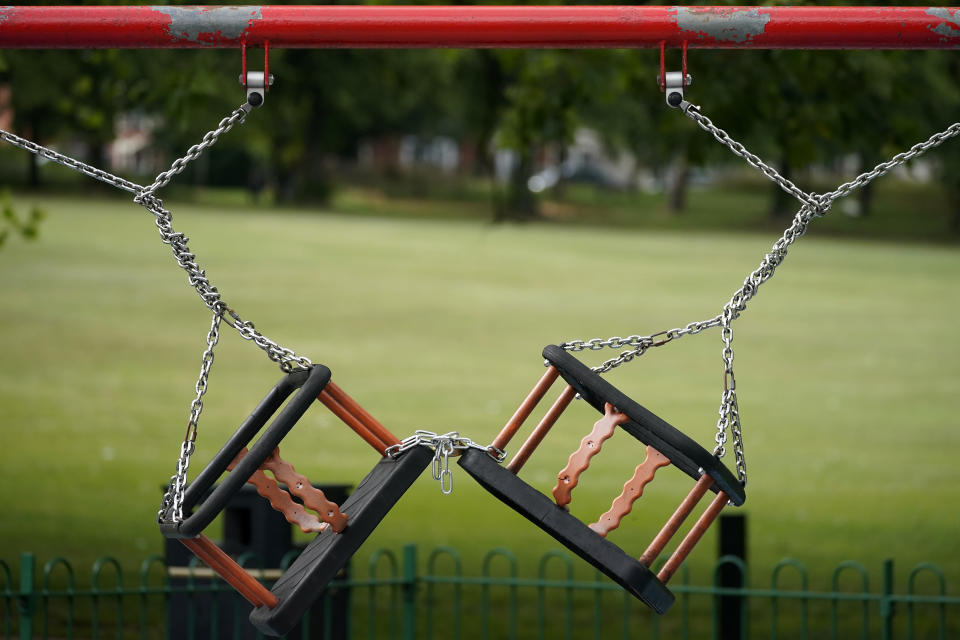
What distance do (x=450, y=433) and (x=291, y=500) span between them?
36 centimetres

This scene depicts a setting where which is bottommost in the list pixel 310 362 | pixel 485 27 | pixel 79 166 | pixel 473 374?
pixel 473 374

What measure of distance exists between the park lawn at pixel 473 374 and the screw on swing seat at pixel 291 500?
553 centimetres

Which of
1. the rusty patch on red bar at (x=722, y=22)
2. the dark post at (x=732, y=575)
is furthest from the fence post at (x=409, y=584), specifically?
the rusty patch on red bar at (x=722, y=22)

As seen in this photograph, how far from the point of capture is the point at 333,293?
940 inches

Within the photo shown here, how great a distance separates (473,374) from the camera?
52.7 ft

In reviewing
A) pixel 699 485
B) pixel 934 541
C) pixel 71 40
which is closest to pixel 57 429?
pixel 934 541

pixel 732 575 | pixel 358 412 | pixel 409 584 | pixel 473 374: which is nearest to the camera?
pixel 358 412

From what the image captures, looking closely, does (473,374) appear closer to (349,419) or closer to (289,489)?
(349,419)

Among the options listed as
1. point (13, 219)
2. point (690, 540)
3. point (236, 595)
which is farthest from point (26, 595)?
point (690, 540)

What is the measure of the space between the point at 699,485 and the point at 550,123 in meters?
6.95

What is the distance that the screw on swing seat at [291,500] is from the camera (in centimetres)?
256

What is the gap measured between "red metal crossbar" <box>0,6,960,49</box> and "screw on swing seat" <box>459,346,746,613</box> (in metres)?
0.83

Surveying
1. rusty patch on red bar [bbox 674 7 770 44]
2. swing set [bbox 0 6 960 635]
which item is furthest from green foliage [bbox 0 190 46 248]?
rusty patch on red bar [bbox 674 7 770 44]

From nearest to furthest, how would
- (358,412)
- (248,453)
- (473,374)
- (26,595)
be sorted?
(248,453), (358,412), (26,595), (473,374)
